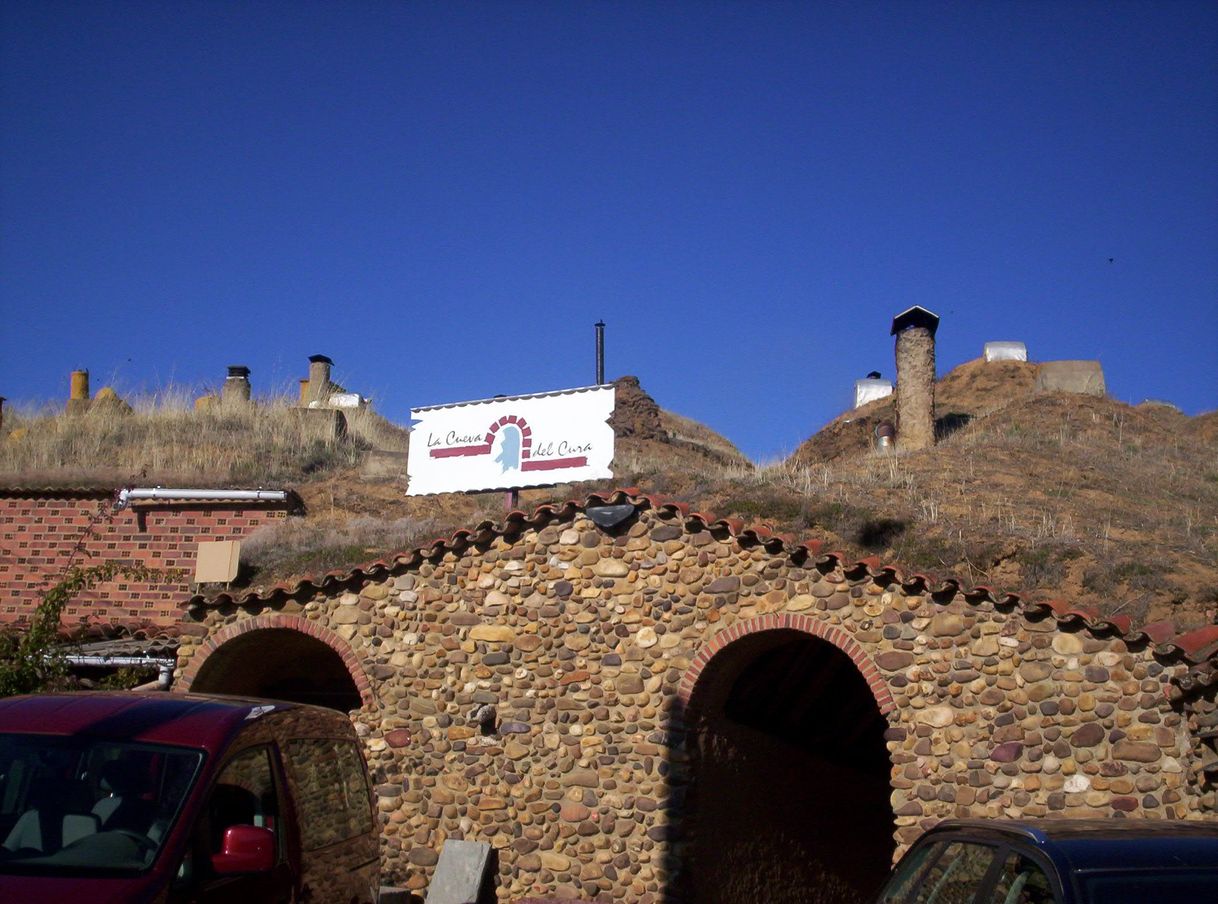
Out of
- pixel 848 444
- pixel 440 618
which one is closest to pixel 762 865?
pixel 440 618

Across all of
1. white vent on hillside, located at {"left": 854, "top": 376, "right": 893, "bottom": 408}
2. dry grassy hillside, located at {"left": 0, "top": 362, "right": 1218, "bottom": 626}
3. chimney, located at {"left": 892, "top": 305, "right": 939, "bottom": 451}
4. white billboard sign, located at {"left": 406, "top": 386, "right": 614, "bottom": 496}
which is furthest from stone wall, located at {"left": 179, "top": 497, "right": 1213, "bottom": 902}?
white vent on hillside, located at {"left": 854, "top": 376, "right": 893, "bottom": 408}

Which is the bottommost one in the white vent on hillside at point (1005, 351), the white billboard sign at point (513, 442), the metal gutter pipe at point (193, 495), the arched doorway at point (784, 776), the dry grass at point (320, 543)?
the arched doorway at point (784, 776)

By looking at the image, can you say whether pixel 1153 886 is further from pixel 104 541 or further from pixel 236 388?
pixel 236 388

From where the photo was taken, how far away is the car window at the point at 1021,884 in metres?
4.02

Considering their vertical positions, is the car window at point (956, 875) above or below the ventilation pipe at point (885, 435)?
below

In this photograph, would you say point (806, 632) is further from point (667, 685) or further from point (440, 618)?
point (440, 618)

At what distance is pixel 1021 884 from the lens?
421cm

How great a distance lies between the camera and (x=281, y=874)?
5387 millimetres

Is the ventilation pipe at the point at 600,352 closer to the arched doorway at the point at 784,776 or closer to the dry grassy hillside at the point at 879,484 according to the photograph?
the dry grassy hillside at the point at 879,484

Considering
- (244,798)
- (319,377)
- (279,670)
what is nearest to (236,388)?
(319,377)

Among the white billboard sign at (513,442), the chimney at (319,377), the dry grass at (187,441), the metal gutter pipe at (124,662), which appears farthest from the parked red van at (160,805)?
the chimney at (319,377)

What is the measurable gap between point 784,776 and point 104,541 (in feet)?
35.3

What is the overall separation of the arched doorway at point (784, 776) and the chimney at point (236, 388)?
691 inches

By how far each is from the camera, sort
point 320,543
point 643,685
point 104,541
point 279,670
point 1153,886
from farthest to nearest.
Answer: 1. point 104,541
2. point 320,543
3. point 279,670
4. point 643,685
5. point 1153,886
